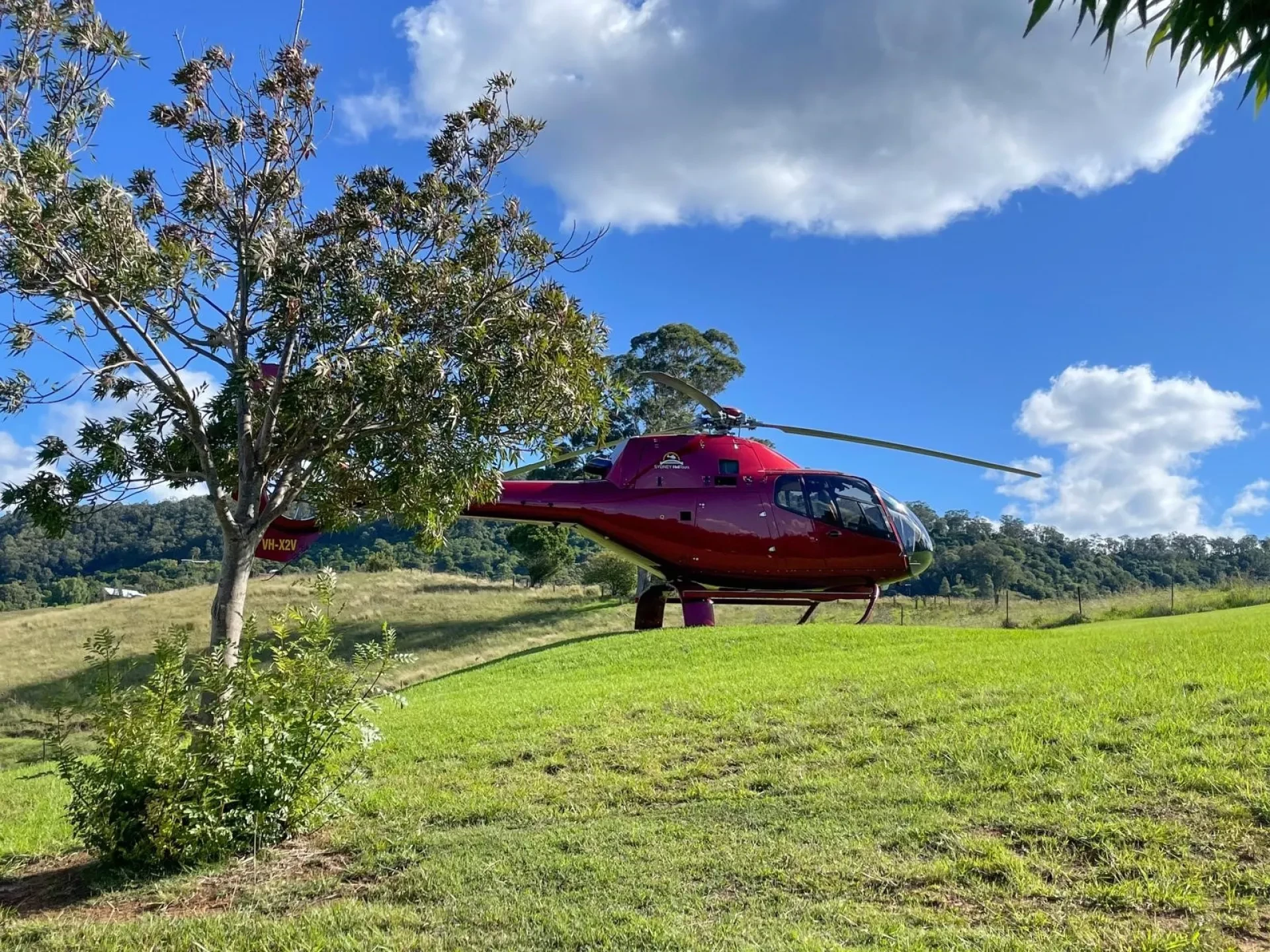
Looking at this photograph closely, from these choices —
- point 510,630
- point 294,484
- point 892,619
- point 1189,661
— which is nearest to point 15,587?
point 510,630

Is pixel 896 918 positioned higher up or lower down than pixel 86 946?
higher up

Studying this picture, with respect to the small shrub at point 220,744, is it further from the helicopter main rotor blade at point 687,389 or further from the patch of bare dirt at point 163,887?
the helicopter main rotor blade at point 687,389

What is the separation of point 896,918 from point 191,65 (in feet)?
23.2

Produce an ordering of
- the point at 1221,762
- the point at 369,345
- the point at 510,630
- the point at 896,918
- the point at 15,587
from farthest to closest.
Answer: the point at 15,587 < the point at 510,630 < the point at 369,345 < the point at 1221,762 < the point at 896,918

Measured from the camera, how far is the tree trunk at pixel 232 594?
5.67 metres

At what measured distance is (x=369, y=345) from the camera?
5641 millimetres

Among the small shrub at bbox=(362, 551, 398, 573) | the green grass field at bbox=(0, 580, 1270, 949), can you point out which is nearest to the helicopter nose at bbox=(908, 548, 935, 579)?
the green grass field at bbox=(0, 580, 1270, 949)

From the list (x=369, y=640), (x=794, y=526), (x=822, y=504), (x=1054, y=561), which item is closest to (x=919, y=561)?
(x=822, y=504)

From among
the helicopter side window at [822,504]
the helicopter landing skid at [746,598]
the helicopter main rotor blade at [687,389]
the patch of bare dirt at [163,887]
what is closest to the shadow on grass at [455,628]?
the helicopter landing skid at [746,598]

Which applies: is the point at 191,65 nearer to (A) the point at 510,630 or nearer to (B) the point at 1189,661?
A: (B) the point at 1189,661

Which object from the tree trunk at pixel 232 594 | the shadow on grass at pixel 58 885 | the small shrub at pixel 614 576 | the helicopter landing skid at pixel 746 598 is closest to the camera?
the shadow on grass at pixel 58 885

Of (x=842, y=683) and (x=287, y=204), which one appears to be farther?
(x=842, y=683)

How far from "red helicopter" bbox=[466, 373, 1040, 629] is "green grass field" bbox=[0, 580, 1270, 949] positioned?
5.90 metres

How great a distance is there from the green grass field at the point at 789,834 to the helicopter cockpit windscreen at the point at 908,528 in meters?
6.06
